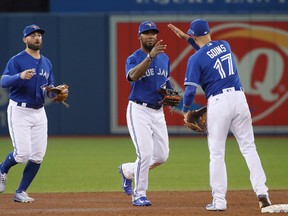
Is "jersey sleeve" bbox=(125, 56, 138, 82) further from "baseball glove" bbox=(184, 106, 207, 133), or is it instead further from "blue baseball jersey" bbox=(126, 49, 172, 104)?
"baseball glove" bbox=(184, 106, 207, 133)

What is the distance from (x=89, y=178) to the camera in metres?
12.4

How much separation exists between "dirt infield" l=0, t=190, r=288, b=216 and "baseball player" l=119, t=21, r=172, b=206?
38 cm

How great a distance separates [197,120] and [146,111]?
2.26 ft

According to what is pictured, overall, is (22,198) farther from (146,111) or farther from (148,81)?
(148,81)

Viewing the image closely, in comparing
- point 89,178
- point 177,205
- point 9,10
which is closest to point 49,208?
point 177,205

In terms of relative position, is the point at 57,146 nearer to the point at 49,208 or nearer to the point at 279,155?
the point at 279,155

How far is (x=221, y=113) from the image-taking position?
340 inches

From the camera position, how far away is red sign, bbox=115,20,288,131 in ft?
62.2

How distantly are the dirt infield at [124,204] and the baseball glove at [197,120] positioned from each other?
881mm

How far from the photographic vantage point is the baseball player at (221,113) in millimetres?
8633

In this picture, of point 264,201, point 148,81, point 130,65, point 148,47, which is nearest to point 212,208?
point 264,201

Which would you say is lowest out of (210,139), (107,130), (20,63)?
(107,130)

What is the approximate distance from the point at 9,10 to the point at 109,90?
12.6ft

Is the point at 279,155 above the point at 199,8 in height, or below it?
below
